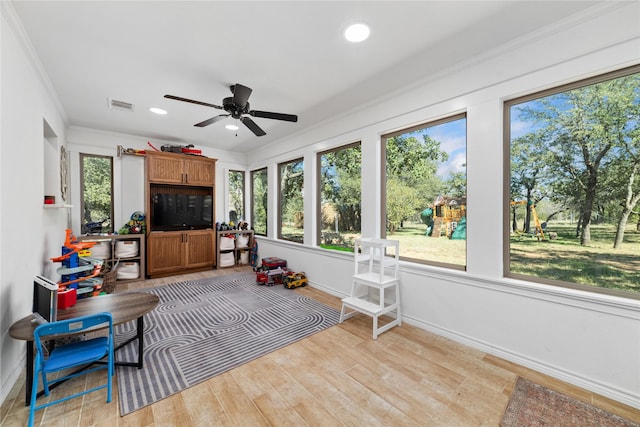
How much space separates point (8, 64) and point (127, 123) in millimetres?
2563

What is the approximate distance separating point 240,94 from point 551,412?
3452mm

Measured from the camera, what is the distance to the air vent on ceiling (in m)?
3.27

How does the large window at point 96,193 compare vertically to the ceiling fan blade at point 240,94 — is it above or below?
below

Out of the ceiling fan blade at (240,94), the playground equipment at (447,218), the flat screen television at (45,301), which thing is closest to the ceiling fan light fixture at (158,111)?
the ceiling fan blade at (240,94)

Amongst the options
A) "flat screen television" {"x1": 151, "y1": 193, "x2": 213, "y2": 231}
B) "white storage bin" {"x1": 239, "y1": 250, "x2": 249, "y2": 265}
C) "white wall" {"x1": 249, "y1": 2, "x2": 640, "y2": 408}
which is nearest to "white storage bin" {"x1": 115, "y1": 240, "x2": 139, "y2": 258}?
"flat screen television" {"x1": 151, "y1": 193, "x2": 213, "y2": 231}

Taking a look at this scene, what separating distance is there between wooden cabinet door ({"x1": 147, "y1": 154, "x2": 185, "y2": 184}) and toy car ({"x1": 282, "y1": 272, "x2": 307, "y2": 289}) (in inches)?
114

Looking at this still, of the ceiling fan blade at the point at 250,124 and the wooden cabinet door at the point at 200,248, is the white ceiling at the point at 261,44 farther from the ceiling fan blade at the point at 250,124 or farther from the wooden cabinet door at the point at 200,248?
the wooden cabinet door at the point at 200,248

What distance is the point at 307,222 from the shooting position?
434 centimetres

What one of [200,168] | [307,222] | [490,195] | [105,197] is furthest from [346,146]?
[105,197]

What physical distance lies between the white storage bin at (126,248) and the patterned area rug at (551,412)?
5328mm

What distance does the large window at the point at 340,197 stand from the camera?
366cm

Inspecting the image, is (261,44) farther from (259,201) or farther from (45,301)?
(259,201)

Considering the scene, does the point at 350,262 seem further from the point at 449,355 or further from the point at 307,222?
the point at 449,355

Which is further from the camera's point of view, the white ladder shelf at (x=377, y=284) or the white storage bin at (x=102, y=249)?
the white storage bin at (x=102, y=249)
